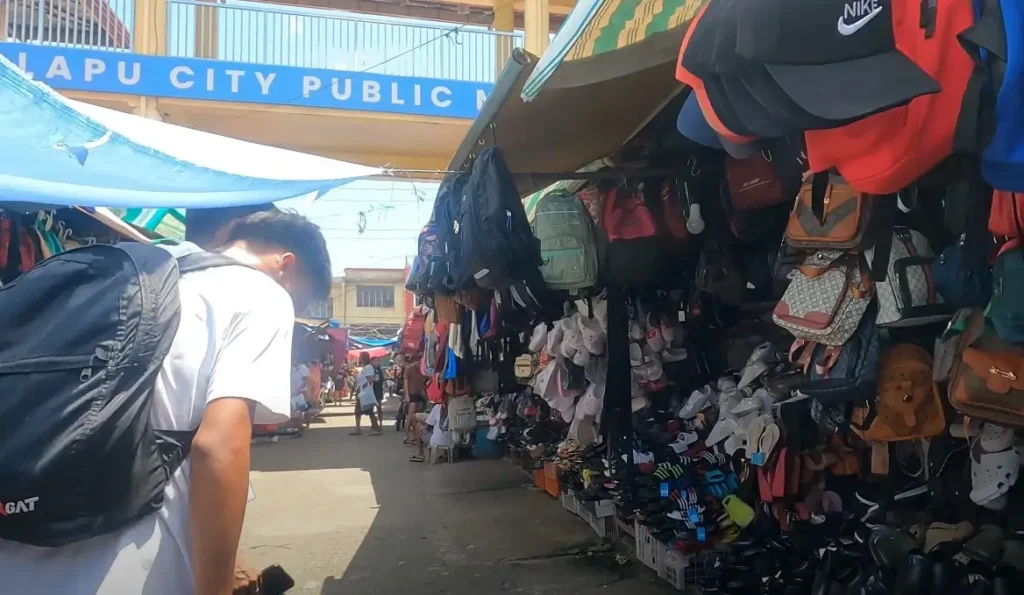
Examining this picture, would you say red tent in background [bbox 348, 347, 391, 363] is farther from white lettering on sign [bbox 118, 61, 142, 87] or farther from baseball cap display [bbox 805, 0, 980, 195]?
baseball cap display [bbox 805, 0, 980, 195]

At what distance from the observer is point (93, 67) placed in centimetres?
785

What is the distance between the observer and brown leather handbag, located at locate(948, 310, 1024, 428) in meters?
1.98

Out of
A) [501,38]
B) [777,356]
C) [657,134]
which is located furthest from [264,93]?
[777,356]

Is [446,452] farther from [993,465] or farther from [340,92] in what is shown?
[993,465]

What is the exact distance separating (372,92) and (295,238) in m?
7.10

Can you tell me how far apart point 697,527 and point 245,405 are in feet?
11.4

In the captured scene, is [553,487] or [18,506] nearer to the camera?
[18,506]

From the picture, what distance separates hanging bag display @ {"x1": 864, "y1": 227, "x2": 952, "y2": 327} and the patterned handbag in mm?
107

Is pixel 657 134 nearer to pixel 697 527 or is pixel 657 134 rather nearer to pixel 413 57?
pixel 697 527

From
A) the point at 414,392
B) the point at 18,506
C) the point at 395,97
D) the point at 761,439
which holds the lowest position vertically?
the point at 414,392

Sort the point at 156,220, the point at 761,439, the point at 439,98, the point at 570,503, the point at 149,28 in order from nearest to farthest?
the point at 761,439 → the point at 156,220 → the point at 570,503 → the point at 149,28 → the point at 439,98

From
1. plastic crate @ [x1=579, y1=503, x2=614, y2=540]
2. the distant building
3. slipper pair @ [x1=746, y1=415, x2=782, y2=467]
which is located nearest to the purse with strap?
slipper pair @ [x1=746, y1=415, x2=782, y2=467]

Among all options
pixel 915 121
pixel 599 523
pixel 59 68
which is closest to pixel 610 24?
pixel 915 121

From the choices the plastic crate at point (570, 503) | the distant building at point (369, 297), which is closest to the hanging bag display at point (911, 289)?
the plastic crate at point (570, 503)
